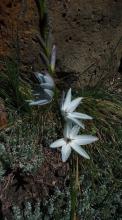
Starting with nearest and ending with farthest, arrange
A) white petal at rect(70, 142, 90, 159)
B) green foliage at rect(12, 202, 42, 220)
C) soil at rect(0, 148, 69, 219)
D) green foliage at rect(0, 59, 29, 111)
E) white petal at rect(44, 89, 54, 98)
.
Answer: white petal at rect(44, 89, 54, 98) < white petal at rect(70, 142, 90, 159) < green foliage at rect(12, 202, 42, 220) < soil at rect(0, 148, 69, 219) < green foliage at rect(0, 59, 29, 111)

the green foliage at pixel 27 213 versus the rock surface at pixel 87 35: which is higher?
the rock surface at pixel 87 35

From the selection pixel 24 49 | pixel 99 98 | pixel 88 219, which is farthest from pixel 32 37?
pixel 88 219

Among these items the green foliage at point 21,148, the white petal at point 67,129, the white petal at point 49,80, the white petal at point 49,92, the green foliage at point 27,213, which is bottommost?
the green foliage at point 27,213

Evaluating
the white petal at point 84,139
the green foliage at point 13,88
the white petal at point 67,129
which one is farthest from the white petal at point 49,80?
the green foliage at point 13,88

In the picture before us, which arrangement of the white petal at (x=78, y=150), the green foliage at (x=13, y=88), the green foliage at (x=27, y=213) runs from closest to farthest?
1. the white petal at (x=78, y=150)
2. the green foliage at (x=27, y=213)
3. the green foliage at (x=13, y=88)

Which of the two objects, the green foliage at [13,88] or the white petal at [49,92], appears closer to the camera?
the white petal at [49,92]

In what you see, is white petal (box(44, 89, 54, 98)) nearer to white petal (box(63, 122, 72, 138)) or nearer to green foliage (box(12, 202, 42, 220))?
white petal (box(63, 122, 72, 138))

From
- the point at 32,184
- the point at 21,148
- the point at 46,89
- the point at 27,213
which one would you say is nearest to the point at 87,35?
the point at 21,148

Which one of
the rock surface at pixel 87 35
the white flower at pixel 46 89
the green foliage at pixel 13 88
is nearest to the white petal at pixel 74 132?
the white flower at pixel 46 89

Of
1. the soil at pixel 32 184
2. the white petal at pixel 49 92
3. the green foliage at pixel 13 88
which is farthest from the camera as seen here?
the green foliage at pixel 13 88

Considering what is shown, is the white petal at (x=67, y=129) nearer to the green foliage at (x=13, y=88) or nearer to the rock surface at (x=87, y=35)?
the green foliage at (x=13, y=88)

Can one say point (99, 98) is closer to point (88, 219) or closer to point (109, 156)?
point (109, 156)

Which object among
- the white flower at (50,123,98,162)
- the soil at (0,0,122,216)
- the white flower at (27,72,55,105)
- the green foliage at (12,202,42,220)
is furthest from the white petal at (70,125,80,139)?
the soil at (0,0,122,216)
